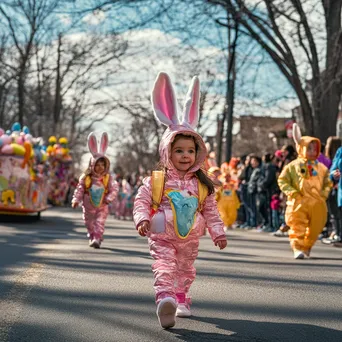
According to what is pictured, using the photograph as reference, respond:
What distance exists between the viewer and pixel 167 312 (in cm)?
596

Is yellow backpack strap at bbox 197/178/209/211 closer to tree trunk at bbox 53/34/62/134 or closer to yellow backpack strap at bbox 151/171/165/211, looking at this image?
yellow backpack strap at bbox 151/171/165/211

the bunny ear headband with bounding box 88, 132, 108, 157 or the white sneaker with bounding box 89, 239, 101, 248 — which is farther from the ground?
the bunny ear headband with bounding box 88, 132, 108, 157

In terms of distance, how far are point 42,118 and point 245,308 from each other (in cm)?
3967

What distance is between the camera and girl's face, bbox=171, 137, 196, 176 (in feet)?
22.3

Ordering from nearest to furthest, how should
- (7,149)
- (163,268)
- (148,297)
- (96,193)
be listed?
(163,268), (148,297), (96,193), (7,149)

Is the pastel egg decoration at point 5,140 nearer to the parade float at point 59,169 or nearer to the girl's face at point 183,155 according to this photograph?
the girl's face at point 183,155

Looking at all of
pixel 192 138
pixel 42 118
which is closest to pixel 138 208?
pixel 192 138

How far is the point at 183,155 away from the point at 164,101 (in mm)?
530

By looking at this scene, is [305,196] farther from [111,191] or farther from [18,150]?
[18,150]

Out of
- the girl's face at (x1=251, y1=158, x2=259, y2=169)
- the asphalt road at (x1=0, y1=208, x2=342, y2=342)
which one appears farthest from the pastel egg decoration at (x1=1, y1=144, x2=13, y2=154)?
the asphalt road at (x1=0, y1=208, x2=342, y2=342)

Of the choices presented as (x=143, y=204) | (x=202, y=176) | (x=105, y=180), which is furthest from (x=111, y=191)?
(x=143, y=204)

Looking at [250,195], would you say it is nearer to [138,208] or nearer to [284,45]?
[284,45]

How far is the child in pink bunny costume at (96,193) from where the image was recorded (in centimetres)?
1360

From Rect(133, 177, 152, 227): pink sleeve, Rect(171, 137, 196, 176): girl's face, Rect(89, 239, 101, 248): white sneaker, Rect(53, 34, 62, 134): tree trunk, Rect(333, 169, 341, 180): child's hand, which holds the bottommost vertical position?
Rect(89, 239, 101, 248): white sneaker
